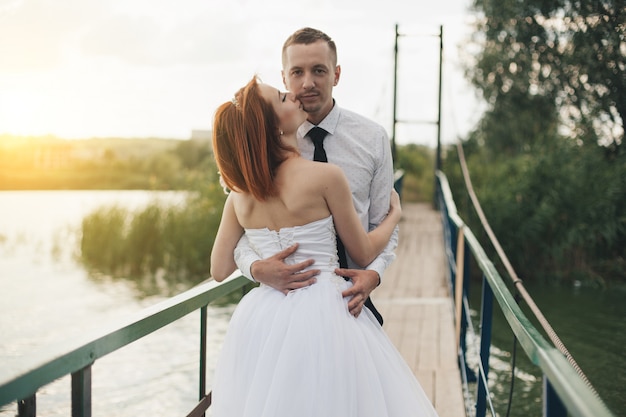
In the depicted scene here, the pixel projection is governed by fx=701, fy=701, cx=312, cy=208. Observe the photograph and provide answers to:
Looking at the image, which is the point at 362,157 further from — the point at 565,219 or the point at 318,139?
the point at 565,219

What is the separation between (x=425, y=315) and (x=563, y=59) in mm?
9385

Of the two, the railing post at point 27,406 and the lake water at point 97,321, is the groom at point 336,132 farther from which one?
the railing post at point 27,406

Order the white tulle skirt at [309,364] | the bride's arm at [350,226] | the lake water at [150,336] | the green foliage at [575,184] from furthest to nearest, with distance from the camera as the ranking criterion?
the green foliage at [575,184]
the lake water at [150,336]
the bride's arm at [350,226]
the white tulle skirt at [309,364]

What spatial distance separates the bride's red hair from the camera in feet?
5.13

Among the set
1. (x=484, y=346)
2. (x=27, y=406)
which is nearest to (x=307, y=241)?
(x=27, y=406)

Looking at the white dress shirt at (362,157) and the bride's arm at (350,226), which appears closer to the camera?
the bride's arm at (350,226)

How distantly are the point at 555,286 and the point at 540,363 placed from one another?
952 cm

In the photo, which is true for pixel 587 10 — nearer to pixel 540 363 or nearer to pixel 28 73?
pixel 540 363

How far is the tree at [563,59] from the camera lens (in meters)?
8.55

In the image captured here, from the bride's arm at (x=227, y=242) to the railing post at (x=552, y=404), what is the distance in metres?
0.88

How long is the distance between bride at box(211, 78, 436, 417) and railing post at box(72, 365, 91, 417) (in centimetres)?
37

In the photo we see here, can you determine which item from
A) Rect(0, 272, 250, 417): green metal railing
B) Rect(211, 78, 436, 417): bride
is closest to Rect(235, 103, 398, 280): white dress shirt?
Rect(211, 78, 436, 417): bride

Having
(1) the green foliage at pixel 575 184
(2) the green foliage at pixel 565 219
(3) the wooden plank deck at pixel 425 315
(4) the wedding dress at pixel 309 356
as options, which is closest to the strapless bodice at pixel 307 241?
(4) the wedding dress at pixel 309 356

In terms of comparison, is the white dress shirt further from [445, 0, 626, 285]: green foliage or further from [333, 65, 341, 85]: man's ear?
[445, 0, 626, 285]: green foliage
